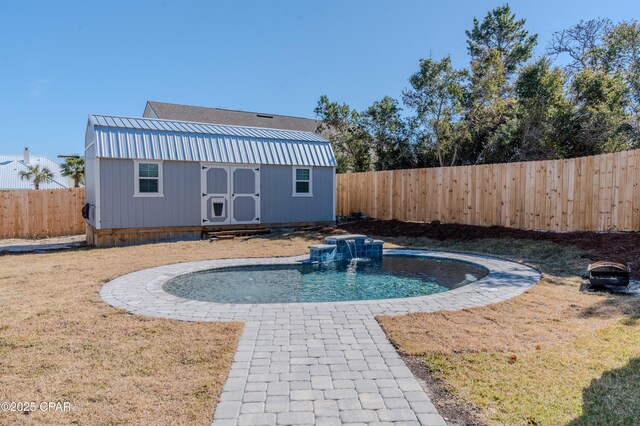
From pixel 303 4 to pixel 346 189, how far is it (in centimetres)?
734

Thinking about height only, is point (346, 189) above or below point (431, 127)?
below

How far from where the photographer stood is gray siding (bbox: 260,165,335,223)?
1312cm

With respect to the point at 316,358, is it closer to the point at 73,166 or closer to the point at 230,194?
the point at 230,194

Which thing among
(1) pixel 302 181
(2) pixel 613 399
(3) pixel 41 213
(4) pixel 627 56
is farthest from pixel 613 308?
(3) pixel 41 213

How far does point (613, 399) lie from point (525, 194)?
351 inches

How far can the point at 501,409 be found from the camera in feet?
8.17

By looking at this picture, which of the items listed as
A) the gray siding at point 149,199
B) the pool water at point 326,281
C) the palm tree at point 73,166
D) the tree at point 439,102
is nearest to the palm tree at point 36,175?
the palm tree at point 73,166

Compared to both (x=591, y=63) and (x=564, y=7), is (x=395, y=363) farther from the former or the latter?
(x=591, y=63)

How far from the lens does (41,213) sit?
13.0m

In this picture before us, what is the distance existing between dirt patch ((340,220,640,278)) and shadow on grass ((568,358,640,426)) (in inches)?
176

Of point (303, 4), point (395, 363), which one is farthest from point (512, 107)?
point (395, 363)

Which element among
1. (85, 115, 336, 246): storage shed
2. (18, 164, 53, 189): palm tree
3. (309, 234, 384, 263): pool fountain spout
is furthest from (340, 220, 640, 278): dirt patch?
(18, 164, 53, 189): palm tree

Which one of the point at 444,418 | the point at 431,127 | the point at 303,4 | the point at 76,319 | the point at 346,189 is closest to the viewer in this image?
the point at 444,418

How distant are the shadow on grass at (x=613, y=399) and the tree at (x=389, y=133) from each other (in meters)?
14.7
